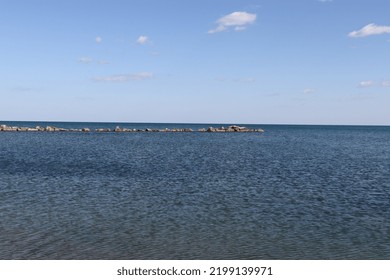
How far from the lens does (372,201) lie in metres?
32.2

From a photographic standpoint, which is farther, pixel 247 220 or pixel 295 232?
pixel 247 220

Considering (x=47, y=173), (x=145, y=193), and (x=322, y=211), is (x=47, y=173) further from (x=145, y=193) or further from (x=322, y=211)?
(x=322, y=211)

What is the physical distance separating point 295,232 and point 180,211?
873 centimetres

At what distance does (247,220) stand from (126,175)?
75.3 feet

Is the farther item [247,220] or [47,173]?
[47,173]

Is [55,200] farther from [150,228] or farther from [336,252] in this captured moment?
[336,252]

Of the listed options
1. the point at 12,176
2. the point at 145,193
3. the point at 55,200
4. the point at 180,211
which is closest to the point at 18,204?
the point at 55,200

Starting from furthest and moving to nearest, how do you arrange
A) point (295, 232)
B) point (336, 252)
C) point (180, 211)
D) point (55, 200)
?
point (55, 200)
point (180, 211)
point (295, 232)
point (336, 252)

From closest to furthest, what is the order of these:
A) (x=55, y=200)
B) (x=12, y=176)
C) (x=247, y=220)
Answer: (x=247, y=220), (x=55, y=200), (x=12, y=176)

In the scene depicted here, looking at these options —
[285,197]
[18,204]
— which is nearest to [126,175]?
[18,204]

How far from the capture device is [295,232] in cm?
2339
